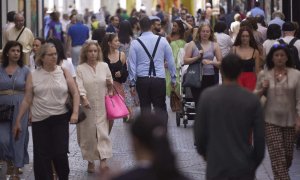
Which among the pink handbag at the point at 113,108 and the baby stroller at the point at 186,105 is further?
the baby stroller at the point at 186,105

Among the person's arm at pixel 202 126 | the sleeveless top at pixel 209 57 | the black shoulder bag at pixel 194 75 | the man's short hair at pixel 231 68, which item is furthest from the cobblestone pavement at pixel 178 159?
the man's short hair at pixel 231 68

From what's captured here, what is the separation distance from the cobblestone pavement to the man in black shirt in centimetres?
271

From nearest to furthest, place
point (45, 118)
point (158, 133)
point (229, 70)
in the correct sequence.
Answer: point (158, 133) → point (229, 70) → point (45, 118)

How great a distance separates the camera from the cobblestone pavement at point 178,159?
41.8 ft

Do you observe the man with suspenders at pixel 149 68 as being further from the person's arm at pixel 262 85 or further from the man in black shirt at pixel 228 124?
the man in black shirt at pixel 228 124

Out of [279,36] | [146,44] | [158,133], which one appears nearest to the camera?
[158,133]

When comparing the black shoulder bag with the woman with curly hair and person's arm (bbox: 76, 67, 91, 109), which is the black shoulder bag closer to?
the woman with curly hair

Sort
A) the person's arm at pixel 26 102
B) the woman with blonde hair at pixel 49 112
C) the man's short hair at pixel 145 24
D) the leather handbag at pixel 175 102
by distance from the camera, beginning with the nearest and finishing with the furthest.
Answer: the woman with blonde hair at pixel 49 112 < the person's arm at pixel 26 102 < the man's short hair at pixel 145 24 < the leather handbag at pixel 175 102

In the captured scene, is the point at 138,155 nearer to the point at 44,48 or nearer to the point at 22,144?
the point at 44,48

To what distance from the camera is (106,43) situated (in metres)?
15.3

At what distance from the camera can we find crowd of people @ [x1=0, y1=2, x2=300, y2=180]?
7902 millimetres

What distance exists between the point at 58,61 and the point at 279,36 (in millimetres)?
5490

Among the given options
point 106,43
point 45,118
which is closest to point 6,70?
point 45,118

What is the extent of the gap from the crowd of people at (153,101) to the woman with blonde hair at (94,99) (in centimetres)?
1
